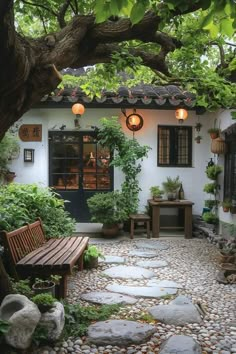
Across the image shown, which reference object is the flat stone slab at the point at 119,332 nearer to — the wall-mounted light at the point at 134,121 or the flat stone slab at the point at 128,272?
the flat stone slab at the point at 128,272

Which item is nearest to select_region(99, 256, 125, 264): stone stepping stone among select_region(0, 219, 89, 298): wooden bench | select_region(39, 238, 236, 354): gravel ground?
select_region(39, 238, 236, 354): gravel ground

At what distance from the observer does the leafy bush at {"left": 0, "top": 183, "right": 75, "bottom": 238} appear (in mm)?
5504

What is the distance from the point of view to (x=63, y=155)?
34.1 ft

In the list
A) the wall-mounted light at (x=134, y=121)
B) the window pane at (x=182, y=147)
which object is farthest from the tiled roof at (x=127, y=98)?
the window pane at (x=182, y=147)

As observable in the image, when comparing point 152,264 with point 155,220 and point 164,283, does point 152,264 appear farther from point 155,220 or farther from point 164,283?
point 155,220

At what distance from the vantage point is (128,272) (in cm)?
629

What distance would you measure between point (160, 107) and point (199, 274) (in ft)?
15.9

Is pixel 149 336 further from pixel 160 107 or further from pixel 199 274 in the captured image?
pixel 160 107

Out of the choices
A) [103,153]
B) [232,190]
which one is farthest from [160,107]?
[232,190]

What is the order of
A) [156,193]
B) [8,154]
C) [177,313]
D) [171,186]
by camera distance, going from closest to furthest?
[177,313] < [8,154] < [156,193] < [171,186]

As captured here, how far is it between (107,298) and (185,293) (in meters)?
1.08

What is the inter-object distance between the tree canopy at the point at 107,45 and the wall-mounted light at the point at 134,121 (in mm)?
4304

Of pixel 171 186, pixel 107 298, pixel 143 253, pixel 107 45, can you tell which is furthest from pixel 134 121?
pixel 107 45

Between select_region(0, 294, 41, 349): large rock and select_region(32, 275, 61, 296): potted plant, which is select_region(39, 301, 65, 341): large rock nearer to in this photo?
select_region(0, 294, 41, 349): large rock
